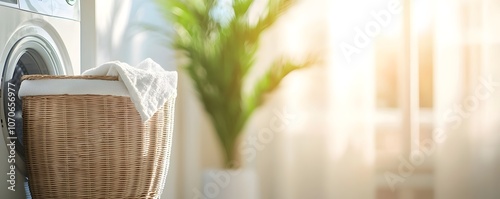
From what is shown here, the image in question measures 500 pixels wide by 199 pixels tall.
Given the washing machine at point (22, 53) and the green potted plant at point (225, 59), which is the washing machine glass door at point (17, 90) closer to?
the washing machine at point (22, 53)

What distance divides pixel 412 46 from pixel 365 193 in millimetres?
698

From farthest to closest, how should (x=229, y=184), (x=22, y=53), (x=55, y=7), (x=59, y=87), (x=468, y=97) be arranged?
(x=468, y=97) < (x=229, y=184) < (x=55, y=7) < (x=22, y=53) < (x=59, y=87)

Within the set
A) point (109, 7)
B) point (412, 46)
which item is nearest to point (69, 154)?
point (109, 7)

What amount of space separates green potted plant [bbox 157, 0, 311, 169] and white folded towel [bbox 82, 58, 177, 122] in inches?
40.3

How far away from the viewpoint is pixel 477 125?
11.0 ft

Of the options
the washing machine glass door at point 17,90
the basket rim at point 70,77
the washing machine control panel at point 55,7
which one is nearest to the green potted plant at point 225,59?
the washing machine control panel at point 55,7

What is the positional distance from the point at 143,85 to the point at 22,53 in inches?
14.6

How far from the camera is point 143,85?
2.15m

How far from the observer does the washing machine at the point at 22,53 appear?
2.06 metres

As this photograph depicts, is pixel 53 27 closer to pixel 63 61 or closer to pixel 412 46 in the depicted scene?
pixel 63 61

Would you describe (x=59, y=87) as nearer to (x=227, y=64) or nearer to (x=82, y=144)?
(x=82, y=144)

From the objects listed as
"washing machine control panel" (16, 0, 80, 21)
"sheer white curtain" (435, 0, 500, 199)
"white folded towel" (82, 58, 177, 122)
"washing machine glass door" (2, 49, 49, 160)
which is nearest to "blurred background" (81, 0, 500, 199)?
"sheer white curtain" (435, 0, 500, 199)

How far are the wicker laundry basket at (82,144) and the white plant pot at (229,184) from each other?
1058 millimetres

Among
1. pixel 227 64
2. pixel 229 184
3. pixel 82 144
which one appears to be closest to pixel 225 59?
pixel 227 64
